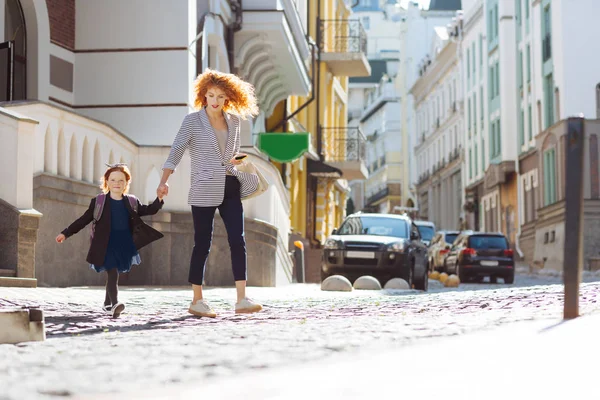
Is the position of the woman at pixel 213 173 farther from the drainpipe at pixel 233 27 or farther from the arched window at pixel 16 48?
the drainpipe at pixel 233 27

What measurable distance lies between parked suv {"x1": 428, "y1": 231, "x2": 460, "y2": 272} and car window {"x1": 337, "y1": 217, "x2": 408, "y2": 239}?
13636 mm

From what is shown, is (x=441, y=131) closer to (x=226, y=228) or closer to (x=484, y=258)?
(x=484, y=258)

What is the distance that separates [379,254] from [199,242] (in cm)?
1263

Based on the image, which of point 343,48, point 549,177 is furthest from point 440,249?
point 549,177

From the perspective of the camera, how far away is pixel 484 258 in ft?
109

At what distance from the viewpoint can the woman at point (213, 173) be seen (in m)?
10.1

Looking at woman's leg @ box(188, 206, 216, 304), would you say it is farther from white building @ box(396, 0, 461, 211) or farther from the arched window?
white building @ box(396, 0, 461, 211)

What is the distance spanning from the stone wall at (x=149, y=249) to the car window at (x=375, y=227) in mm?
3150

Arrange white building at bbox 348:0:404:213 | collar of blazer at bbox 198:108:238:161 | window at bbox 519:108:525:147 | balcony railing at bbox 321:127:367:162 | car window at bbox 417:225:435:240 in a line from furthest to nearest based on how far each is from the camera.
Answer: white building at bbox 348:0:404:213
window at bbox 519:108:525:147
car window at bbox 417:225:435:240
balcony railing at bbox 321:127:367:162
collar of blazer at bbox 198:108:238:161

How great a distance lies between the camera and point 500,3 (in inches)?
2347

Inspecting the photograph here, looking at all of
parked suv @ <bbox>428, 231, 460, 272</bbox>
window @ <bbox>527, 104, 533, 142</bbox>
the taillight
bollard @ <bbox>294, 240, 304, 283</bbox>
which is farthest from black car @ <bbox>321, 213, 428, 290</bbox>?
window @ <bbox>527, 104, 533, 142</bbox>

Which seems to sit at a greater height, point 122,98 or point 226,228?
point 122,98

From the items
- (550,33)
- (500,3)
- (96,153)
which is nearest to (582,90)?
(550,33)

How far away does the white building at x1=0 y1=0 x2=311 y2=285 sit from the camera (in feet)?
50.1
